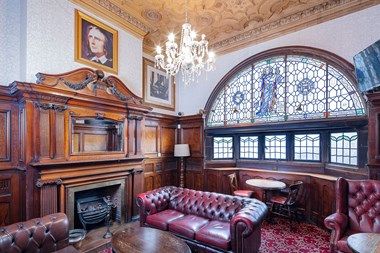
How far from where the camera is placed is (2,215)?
114 inches

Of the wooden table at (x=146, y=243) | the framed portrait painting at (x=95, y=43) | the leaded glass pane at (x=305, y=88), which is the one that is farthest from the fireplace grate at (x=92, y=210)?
the leaded glass pane at (x=305, y=88)

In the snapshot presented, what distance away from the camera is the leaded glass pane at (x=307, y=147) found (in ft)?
14.8

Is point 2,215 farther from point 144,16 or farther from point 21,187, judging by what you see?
point 144,16

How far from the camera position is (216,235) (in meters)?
2.66

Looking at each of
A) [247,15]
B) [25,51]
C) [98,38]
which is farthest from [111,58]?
[247,15]

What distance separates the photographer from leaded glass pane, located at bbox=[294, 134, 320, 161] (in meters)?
4.50

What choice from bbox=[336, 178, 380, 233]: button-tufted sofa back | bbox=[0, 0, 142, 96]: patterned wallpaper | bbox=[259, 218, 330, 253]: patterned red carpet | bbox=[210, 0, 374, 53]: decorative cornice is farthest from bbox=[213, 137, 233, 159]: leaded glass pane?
bbox=[0, 0, 142, 96]: patterned wallpaper

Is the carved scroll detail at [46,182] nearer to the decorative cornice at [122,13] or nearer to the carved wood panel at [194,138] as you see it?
the decorative cornice at [122,13]

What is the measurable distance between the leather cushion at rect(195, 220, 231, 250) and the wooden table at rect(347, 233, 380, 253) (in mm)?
1321

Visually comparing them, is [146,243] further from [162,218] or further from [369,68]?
[369,68]

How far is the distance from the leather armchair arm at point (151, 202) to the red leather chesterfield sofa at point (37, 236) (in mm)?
1317

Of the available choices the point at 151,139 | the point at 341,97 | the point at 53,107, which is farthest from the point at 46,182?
the point at 341,97

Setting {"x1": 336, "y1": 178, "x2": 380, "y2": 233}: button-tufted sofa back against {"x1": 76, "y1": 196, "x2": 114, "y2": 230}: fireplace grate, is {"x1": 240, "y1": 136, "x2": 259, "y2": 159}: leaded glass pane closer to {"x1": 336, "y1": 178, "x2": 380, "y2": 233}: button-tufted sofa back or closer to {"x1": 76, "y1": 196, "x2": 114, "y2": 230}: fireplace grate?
{"x1": 336, "y1": 178, "x2": 380, "y2": 233}: button-tufted sofa back

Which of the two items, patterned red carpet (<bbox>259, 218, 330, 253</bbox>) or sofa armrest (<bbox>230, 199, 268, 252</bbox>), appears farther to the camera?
patterned red carpet (<bbox>259, 218, 330, 253</bbox>)
